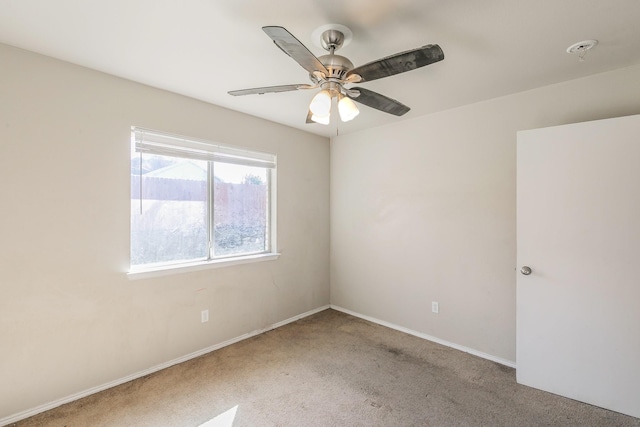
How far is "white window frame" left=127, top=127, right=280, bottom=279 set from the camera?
2412 millimetres

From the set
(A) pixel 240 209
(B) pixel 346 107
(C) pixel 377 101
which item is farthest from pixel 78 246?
(C) pixel 377 101

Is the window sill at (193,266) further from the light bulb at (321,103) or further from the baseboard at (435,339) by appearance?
the light bulb at (321,103)

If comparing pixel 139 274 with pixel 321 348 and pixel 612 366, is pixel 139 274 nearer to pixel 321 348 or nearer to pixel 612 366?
pixel 321 348

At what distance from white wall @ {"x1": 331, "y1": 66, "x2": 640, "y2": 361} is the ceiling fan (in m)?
1.29

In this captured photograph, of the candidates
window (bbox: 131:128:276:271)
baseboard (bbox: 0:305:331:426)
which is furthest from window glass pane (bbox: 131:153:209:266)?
baseboard (bbox: 0:305:331:426)

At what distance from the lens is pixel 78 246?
6.86 ft

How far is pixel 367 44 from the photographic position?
1795mm

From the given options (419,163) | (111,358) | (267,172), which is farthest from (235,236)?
(419,163)

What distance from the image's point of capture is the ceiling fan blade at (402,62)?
1262mm

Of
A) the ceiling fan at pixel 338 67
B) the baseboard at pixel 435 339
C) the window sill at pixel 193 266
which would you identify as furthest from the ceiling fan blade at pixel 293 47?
the baseboard at pixel 435 339

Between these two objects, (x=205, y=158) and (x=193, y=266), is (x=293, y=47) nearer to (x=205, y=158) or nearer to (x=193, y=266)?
(x=205, y=158)

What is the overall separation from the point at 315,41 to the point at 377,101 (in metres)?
0.53

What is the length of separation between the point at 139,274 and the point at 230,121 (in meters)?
1.67

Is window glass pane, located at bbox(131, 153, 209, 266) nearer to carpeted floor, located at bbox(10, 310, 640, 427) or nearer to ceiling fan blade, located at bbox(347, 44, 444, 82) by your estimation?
carpeted floor, located at bbox(10, 310, 640, 427)
